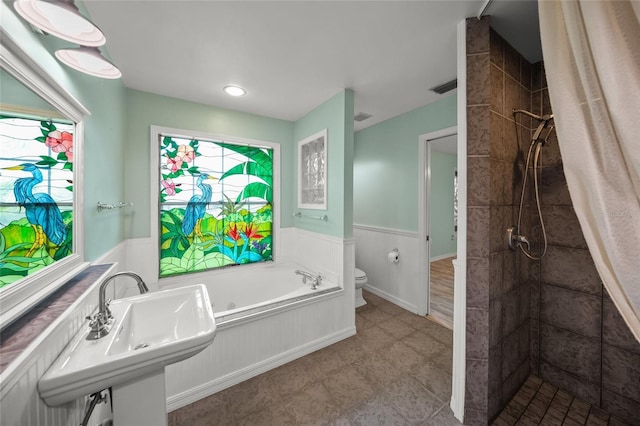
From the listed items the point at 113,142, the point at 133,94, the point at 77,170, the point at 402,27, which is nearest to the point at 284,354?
the point at 77,170

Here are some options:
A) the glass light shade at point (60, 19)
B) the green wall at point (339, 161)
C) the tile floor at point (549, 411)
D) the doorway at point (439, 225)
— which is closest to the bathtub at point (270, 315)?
Result: the green wall at point (339, 161)

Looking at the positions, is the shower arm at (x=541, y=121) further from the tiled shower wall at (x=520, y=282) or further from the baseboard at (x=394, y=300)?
the baseboard at (x=394, y=300)

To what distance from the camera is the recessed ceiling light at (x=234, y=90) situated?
2076mm

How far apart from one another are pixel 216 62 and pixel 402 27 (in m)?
1.33

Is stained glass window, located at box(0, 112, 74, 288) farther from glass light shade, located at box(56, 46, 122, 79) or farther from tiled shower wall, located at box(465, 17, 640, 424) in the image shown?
tiled shower wall, located at box(465, 17, 640, 424)

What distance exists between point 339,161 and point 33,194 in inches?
74.7

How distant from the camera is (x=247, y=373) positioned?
1695 millimetres

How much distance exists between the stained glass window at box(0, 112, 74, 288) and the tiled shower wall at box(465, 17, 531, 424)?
1.90 meters

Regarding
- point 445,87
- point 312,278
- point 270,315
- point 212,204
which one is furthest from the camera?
point 212,204

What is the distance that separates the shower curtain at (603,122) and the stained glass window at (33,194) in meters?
1.64

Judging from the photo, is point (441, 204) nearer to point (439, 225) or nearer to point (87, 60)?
point (439, 225)

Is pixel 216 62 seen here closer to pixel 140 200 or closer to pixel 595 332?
pixel 140 200

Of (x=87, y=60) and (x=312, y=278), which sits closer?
(x=87, y=60)

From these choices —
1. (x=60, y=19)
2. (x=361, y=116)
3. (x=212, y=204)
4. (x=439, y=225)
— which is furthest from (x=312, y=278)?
(x=439, y=225)
